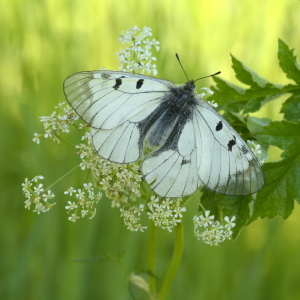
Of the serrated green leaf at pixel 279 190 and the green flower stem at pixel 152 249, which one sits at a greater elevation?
the serrated green leaf at pixel 279 190

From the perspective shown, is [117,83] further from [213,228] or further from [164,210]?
[213,228]

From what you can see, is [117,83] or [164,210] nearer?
[164,210]

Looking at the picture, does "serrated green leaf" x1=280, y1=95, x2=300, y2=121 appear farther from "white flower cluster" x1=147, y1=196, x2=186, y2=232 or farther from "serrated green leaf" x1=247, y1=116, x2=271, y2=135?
"white flower cluster" x1=147, y1=196, x2=186, y2=232

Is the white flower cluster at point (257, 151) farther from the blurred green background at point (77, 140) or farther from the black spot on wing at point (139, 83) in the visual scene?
the blurred green background at point (77, 140)

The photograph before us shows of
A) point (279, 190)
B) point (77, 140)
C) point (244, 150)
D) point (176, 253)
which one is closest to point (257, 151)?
point (244, 150)

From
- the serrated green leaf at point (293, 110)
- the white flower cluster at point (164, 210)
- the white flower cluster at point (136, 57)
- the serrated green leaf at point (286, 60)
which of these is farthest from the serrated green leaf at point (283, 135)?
the white flower cluster at point (136, 57)

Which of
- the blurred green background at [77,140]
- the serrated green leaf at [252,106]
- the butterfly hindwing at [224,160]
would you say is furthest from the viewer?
the blurred green background at [77,140]

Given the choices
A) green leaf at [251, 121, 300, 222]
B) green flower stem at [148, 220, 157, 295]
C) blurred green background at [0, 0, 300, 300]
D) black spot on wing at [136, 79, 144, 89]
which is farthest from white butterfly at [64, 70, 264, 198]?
blurred green background at [0, 0, 300, 300]
